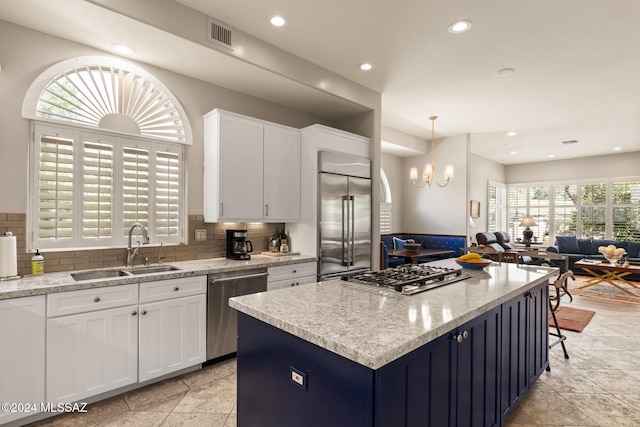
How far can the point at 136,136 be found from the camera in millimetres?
3100

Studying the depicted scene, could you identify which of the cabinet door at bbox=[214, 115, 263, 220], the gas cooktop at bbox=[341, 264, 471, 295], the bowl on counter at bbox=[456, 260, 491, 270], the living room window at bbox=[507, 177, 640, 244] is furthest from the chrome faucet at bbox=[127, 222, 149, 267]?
the living room window at bbox=[507, 177, 640, 244]

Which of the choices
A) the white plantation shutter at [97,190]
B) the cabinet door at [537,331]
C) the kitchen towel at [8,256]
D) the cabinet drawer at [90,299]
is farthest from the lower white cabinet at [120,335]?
the cabinet door at [537,331]

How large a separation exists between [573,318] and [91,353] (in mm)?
5536

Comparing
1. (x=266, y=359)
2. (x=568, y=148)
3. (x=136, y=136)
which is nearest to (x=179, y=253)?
(x=136, y=136)

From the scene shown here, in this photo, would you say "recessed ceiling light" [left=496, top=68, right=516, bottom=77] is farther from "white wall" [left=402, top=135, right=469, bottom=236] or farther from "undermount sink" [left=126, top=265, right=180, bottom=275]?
"undermount sink" [left=126, top=265, right=180, bottom=275]

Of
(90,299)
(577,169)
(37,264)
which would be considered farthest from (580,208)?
(37,264)

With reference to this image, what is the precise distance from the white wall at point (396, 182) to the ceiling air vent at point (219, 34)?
476 cm

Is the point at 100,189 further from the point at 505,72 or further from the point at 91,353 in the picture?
the point at 505,72

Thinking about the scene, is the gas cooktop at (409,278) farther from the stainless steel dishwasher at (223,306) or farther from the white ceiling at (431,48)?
the white ceiling at (431,48)

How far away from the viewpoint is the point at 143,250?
3186 millimetres

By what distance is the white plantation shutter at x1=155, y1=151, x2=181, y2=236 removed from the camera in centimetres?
326

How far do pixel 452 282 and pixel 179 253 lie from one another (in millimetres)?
2550

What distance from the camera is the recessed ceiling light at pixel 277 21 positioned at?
2.79 m

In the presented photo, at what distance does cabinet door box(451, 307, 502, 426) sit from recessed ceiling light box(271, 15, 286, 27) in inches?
104
